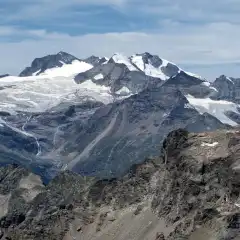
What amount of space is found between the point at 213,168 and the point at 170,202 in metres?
14.8

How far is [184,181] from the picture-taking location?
652 feet

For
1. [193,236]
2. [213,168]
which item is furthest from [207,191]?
[193,236]

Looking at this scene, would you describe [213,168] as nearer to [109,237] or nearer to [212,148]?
[212,148]

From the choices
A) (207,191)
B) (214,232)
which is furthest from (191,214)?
(214,232)

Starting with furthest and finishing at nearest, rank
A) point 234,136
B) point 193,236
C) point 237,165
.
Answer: point 234,136 → point 237,165 → point 193,236

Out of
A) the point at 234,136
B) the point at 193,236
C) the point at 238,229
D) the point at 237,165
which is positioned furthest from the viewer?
the point at 234,136

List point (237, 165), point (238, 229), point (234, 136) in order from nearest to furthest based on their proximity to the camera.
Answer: point (238, 229) → point (237, 165) → point (234, 136)

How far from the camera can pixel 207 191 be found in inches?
7338

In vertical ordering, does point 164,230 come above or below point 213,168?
below

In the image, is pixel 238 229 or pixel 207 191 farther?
pixel 207 191

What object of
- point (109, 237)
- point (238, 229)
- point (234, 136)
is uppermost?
point (234, 136)

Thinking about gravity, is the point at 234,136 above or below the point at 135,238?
above

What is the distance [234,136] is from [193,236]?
33030 millimetres

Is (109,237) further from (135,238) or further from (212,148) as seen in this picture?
(212,148)
